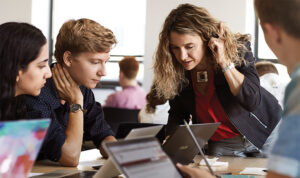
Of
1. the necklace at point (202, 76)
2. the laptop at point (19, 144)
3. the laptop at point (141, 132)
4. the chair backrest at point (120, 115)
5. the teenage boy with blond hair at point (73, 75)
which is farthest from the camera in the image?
the chair backrest at point (120, 115)

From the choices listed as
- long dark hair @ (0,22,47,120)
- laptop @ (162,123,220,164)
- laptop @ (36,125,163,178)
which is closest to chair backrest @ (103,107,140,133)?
laptop @ (162,123,220,164)

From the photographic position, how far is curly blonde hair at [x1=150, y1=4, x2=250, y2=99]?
2.49 m

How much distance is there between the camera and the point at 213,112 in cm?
253

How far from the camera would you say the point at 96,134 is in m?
2.58

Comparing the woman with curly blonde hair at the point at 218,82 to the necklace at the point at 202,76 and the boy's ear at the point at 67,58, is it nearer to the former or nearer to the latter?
the necklace at the point at 202,76

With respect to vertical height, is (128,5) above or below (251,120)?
above

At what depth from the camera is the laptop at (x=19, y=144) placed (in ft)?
3.40

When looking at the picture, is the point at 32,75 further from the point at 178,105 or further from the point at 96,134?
the point at 178,105

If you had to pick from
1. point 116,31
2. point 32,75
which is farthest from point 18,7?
point 32,75

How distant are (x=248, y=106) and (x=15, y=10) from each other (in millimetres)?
5247

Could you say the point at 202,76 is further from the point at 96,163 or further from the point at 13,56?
the point at 13,56

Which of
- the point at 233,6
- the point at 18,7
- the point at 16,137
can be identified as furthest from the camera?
the point at 18,7

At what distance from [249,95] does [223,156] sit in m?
0.35

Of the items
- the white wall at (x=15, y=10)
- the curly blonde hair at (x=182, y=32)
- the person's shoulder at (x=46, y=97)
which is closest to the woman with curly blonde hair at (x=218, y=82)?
the curly blonde hair at (x=182, y=32)
